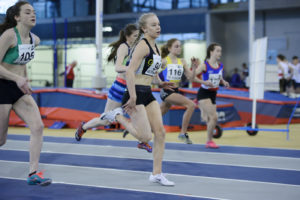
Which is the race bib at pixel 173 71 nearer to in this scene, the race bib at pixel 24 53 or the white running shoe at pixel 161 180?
the white running shoe at pixel 161 180

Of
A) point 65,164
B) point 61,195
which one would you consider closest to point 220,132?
point 65,164

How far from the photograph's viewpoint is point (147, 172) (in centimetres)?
605

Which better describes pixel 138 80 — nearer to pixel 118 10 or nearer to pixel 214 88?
pixel 214 88

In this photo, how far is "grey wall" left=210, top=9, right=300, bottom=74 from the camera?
1025 inches

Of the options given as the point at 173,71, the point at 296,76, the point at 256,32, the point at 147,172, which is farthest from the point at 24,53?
the point at 256,32

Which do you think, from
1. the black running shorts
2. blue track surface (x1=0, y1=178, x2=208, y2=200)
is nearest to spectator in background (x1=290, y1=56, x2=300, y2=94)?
blue track surface (x1=0, y1=178, x2=208, y2=200)

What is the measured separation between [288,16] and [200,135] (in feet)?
57.2

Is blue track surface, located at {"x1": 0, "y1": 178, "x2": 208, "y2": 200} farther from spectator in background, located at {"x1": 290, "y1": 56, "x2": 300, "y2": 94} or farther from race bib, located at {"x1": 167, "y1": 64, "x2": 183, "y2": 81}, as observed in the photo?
spectator in background, located at {"x1": 290, "y1": 56, "x2": 300, "y2": 94}

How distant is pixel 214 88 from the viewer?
8477mm

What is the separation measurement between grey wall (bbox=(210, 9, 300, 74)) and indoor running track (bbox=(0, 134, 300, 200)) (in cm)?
1877

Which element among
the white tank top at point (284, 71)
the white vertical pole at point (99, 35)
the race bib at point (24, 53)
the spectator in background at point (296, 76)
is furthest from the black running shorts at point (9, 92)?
the spectator in background at point (296, 76)

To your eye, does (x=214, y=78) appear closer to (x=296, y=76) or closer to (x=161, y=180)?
(x=161, y=180)

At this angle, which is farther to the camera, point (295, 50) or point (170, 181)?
point (295, 50)

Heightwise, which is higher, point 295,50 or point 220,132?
point 295,50
